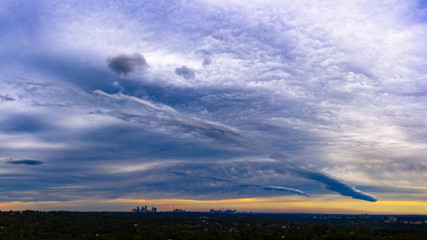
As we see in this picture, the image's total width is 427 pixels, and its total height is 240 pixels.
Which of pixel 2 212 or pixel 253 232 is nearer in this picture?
pixel 253 232

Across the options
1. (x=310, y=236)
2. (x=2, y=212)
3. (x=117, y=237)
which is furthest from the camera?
(x=2, y=212)

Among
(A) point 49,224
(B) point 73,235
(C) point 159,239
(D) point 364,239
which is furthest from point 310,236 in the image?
(A) point 49,224

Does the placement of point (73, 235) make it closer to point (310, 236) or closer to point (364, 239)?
point (310, 236)

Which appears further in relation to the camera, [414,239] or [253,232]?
[253,232]

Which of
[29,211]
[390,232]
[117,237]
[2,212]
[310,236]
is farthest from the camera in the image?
[29,211]

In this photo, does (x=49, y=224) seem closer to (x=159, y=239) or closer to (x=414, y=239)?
(x=159, y=239)

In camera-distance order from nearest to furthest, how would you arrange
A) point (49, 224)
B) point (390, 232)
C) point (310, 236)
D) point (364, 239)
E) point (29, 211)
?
point (364, 239), point (310, 236), point (49, 224), point (390, 232), point (29, 211)

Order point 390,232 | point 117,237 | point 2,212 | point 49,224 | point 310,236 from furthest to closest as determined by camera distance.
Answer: point 2,212
point 390,232
point 49,224
point 310,236
point 117,237

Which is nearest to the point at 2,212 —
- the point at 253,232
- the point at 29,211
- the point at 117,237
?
the point at 29,211
